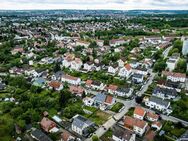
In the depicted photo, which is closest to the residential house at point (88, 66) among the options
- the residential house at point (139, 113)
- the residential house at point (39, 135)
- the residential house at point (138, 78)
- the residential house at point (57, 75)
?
the residential house at point (57, 75)

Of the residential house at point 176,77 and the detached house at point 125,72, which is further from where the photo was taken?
the detached house at point 125,72

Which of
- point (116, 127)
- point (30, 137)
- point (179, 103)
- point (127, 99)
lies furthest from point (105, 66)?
point (30, 137)

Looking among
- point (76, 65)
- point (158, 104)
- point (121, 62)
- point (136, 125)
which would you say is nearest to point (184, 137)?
point (136, 125)

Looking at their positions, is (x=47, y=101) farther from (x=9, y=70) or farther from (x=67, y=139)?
(x=9, y=70)

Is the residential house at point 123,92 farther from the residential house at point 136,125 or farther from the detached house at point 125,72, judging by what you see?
the residential house at point 136,125

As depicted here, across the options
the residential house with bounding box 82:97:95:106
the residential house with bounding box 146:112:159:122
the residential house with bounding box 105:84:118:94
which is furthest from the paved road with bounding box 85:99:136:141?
the residential house with bounding box 82:97:95:106

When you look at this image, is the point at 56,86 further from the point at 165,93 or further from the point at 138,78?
the point at 165,93
